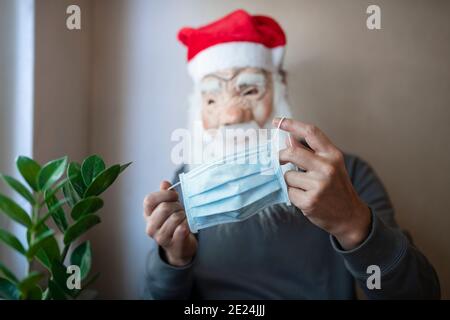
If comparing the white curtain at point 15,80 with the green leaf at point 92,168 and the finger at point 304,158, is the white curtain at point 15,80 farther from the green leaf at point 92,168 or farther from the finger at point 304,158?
the finger at point 304,158

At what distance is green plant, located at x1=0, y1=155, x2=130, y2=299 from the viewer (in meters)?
0.39

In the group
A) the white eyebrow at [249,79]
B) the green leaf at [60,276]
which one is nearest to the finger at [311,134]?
the white eyebrow at [249,79]

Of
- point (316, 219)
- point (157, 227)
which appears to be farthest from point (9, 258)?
point (316, 219)

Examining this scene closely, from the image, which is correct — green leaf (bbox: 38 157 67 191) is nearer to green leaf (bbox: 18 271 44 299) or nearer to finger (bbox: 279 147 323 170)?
green leaf (bbox: 18 271 44 299)

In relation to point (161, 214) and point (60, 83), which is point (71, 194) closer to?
point (161, 214)

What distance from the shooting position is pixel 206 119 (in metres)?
0.69

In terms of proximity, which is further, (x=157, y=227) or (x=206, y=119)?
(x=206, y=119)

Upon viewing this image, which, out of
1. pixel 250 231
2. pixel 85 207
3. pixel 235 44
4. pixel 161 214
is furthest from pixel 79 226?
pixel 235 44

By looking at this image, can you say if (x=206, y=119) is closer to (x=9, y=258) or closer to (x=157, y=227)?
(x=157, y=227)

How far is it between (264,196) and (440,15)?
458 mm

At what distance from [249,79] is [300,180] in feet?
0.96

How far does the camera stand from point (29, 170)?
400 mm

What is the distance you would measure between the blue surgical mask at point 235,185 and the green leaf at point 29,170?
19cm

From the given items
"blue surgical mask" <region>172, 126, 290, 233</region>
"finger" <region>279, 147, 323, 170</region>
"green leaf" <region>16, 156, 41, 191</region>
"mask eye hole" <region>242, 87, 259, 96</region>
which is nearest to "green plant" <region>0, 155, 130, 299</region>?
"green leaf" <region>16, 156, 41, 191</region>
